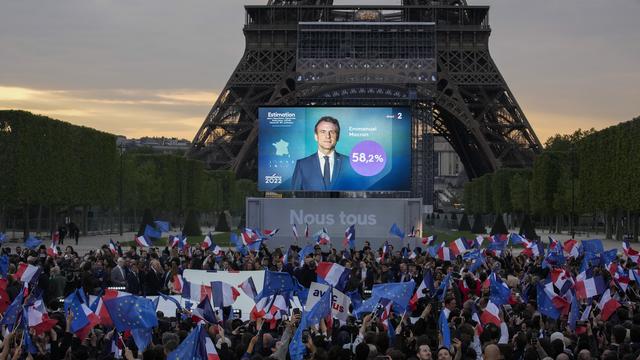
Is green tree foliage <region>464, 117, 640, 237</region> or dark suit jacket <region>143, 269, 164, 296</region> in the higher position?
green tree foliage <region>464, 117, 640, 237</region>

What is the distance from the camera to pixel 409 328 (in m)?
12.1

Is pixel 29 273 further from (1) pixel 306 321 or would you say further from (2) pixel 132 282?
(1) pixel 306 321

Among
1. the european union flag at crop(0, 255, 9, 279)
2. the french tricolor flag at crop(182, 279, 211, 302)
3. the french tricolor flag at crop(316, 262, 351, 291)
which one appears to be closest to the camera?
the french tricolor flag at crop(182, 279, 211, 302)

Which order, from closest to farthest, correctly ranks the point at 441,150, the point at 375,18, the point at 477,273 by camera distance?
the point at 477,273 < the point at 375,18 < the point at 441,150

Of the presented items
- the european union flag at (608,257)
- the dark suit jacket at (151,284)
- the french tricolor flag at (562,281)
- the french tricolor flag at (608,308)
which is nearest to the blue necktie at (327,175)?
the european union flag at (608,257)

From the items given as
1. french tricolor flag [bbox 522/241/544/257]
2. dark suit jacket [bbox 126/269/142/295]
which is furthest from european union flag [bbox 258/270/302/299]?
french tricolor flag [bbox 522/241/544/257]

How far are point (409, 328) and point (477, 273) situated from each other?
770 centimetres

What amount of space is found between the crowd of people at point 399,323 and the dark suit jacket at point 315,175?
20.3 metres

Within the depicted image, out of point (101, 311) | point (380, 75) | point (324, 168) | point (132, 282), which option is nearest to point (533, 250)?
point (132, 282)

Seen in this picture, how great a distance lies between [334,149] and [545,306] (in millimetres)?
29294

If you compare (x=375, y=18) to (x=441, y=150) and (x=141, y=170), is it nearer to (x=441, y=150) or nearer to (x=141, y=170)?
(x=141, y=170)

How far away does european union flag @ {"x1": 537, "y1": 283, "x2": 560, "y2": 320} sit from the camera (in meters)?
13.0

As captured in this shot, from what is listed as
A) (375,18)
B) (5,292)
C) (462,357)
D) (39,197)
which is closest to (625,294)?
(462,357)

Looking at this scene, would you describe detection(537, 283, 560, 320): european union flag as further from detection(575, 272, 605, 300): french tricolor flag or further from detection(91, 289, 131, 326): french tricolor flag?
detection(91, 289, 131, 326): french tricolor flag
